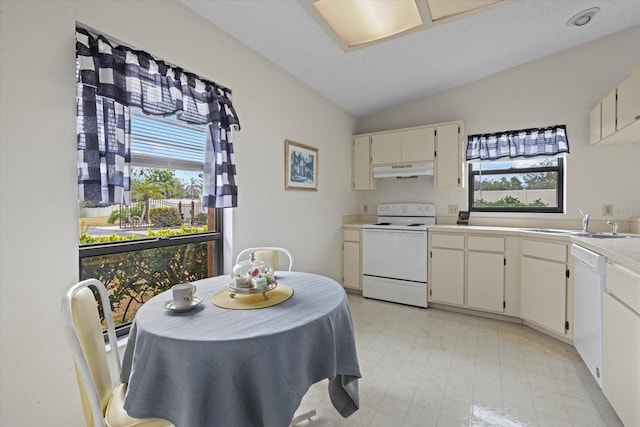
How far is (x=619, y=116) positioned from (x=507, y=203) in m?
1.34

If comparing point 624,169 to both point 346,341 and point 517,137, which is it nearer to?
point 517,137

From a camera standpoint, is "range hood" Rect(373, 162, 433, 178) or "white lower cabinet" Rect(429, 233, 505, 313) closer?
"white lower cabinet" Rect(429, 233, 505, 313)

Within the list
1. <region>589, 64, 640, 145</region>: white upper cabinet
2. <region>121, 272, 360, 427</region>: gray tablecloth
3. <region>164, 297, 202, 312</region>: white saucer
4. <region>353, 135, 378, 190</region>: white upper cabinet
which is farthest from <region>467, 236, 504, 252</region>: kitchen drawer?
<region>164, 297, 202, 312</region>: white saucer

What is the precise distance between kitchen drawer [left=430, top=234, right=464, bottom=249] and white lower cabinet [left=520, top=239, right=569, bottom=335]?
22.6 inches

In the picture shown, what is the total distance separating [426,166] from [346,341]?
2822 mm

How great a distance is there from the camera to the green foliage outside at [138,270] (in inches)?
65.2

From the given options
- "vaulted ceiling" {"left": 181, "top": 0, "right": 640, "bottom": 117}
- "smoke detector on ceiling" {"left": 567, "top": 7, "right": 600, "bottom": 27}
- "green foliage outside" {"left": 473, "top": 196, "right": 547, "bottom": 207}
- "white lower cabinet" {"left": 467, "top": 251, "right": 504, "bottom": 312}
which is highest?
"smoke detector on ceiling" {"left": 567, "top": 7, "right": 600, "bottom": 27}

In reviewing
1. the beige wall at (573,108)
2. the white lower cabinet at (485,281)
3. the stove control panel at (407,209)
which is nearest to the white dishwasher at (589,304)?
the white lower cabinet at (485,281)

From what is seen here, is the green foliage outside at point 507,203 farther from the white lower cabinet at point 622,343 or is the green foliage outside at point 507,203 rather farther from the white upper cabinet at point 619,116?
the white lower cabinet at point 622,343

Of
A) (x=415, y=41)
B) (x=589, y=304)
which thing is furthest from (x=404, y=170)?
(x=589, y=304)

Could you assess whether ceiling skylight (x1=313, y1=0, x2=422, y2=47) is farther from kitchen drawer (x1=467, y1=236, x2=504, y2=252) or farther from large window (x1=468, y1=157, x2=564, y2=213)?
kitchen drawer (x1=467, y1=236, x2=504, y2=252)

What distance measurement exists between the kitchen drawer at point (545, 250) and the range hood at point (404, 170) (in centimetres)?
130

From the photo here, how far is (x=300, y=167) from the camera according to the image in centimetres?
311

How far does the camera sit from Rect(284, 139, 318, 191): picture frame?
2.90m
